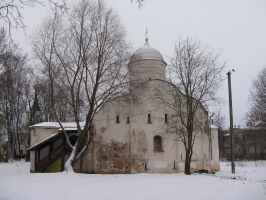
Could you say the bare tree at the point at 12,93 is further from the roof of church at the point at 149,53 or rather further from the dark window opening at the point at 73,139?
the roof of church at the point at 149,53

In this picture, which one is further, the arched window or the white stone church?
the arched window

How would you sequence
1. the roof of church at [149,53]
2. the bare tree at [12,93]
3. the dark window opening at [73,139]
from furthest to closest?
the roof of church at [149,53]
the dark window opening at [73,139]
the bare tree at [12,93]

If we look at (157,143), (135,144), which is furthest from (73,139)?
(157,143)

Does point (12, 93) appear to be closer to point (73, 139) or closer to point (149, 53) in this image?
point (73, 139)

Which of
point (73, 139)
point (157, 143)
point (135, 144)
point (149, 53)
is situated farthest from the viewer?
point (149, 53)

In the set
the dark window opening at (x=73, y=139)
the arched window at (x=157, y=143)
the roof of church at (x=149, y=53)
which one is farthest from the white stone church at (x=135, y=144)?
the roof of church at (x=149, y=53)

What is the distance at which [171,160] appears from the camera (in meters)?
21.1

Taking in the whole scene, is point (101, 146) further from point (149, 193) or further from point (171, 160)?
point (149, 193)

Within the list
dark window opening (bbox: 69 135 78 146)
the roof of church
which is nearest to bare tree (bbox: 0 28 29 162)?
dark window opening (bbox: 69 135 78 146)

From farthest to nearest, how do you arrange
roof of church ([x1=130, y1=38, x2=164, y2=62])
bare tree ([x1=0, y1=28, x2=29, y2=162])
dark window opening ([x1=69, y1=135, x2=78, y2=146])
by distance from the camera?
roof of church ([x1=130, y1=38, x2=164, y2=62]), dark window opening ([x1=69, y1=135, x2=78, y2=146]), bare tree ([x1=0, y1=28, x2=29, y2=162])

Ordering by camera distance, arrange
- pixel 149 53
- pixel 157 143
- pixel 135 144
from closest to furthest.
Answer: pixel 135 144, pixel 157 143, pixel 149 53

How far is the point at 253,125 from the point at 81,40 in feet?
69.9

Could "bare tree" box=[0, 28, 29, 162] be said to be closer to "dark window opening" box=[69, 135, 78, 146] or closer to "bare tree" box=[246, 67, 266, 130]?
"dark window opening" box=[69, 135, 78, 146]

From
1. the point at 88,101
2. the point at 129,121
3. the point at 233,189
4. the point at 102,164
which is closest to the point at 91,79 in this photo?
the point at 88,101
